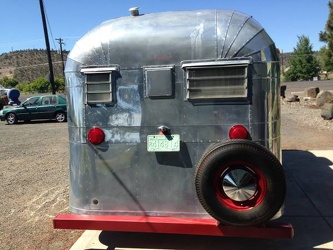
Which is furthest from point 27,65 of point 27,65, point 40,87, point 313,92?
point 313,92

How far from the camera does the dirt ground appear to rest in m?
4.79

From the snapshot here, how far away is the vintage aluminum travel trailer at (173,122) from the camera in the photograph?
3.52 m

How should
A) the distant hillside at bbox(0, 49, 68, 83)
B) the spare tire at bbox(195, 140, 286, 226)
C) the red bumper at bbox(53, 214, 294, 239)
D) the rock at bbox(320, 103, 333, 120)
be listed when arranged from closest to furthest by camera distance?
the spare tire at bbox(195, 140, 286, 226) → the red bumper at bbox(53, 214, 294, 239) → the rock at bbox(320, 103, 333, 120) → the distant hillside at bbox(0, 49, 68, 83)

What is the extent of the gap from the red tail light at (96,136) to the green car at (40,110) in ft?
49.9

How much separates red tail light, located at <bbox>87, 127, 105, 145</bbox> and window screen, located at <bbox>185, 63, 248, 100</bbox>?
991 millimetres

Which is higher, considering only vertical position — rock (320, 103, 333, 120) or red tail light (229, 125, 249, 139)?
red tail light (229, 125, 249, 139)

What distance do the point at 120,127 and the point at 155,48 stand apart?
2.91 feet

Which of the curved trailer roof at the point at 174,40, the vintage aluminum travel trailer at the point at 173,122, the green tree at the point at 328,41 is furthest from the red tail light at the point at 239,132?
the green tree at the point at 328,41

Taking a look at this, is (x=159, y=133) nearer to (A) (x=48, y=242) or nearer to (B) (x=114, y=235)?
(B) (x=114, y=235)

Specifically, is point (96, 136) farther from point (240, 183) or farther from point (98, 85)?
point (240, 183)

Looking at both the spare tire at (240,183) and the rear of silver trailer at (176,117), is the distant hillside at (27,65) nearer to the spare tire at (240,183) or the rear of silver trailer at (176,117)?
the rear of silver trailer at (176,117)

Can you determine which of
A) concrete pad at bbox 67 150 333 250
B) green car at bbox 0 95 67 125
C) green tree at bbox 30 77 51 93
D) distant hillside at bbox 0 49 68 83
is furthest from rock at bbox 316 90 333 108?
distant hillside at bbox 0 49 68 83

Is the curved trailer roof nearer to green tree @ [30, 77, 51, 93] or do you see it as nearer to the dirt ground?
the dirt ground

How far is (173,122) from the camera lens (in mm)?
3834
